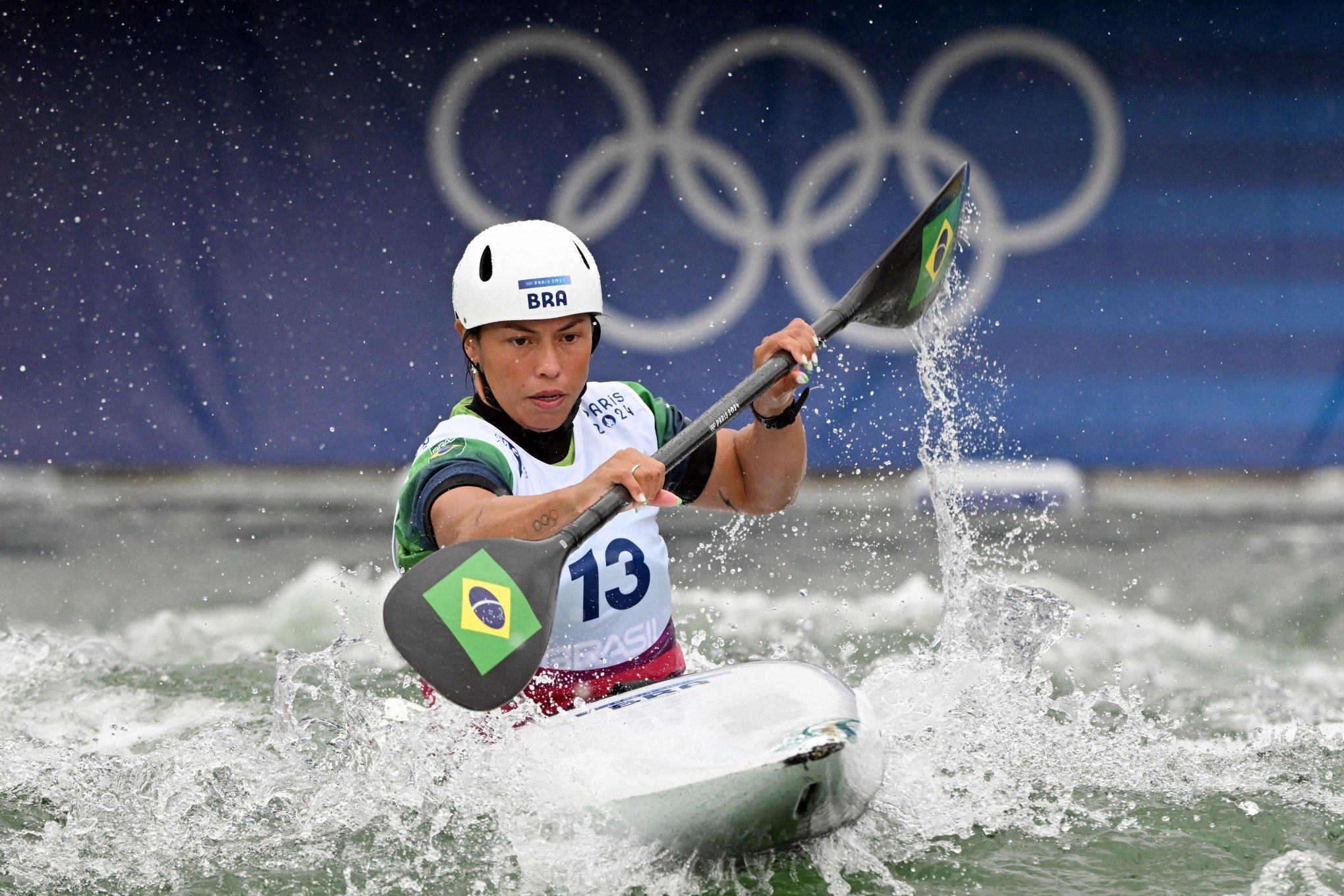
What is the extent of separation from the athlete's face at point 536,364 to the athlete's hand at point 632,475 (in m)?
0.33

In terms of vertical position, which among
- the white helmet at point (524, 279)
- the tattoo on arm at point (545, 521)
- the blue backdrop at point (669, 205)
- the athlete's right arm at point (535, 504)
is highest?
the blue backdrop at point (669, 205)

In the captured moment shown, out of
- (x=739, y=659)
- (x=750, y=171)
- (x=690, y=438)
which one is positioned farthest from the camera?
(x=750, y=171)

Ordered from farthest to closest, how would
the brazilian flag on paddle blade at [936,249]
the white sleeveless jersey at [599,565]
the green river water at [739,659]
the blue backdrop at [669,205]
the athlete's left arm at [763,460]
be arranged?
1. the blue backdrop at [669,205]
2. the brazilian flag on paddle blade at [936,249]
3. the athlete's left arm at [763,460]
4. the white sleeveless jersey at [599,565]
5. the green river water at [739,659]

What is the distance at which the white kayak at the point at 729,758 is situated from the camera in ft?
9.11

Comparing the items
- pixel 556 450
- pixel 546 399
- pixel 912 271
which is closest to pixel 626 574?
pixel 556 450

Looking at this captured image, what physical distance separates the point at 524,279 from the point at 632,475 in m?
0.56

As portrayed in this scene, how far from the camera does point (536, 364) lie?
10.3 ft

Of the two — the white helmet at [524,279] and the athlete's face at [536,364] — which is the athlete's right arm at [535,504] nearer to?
the athlete's face at [536,364]

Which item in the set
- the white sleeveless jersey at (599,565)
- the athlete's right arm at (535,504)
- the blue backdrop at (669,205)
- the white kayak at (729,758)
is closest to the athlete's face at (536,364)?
the white sleeveless jersey at (599,565)

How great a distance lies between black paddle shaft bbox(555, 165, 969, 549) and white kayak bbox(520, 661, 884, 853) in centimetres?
42

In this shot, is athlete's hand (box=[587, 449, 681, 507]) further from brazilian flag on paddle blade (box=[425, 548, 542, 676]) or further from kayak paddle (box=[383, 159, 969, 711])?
brazilian flag on paddle blade (box=[425, 548, 542, 676])

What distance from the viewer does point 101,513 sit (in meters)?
7.43

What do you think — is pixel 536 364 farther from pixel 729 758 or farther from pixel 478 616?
pixel 729 758

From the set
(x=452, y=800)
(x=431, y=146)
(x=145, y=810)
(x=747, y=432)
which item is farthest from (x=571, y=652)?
(x=431, y=146)
